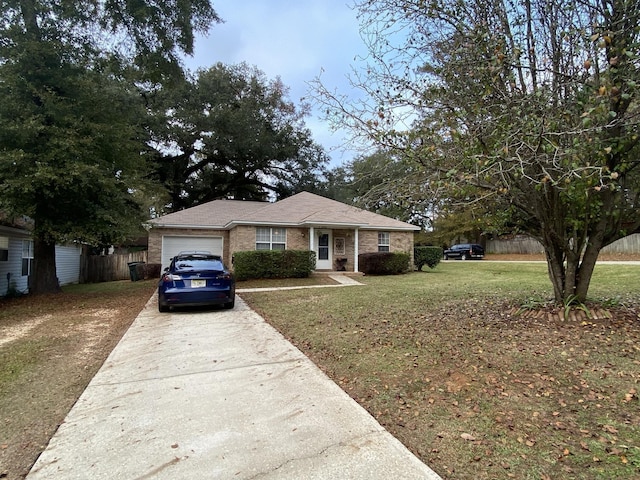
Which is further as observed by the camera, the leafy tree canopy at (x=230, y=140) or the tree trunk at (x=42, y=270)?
the leafy tree canopy at (x=230, y=140)

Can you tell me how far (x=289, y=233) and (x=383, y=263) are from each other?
4698mm

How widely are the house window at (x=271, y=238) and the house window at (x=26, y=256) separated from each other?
370 inches

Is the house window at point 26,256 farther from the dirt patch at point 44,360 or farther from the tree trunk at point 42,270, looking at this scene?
the dirt patch at point 44,360

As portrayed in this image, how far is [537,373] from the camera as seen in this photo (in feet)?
13.6

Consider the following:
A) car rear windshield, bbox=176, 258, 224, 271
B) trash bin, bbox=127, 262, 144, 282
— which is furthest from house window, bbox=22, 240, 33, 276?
car rear windshield, bbox=176, 258, 224, 271

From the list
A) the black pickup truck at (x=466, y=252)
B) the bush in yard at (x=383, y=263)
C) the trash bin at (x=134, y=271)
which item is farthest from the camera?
the black pickup truck at (x=466, y=252)

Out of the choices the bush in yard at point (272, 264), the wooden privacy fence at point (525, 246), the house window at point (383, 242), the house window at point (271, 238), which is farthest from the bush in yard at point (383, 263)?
the wooden privacy fence at point (525, 246)

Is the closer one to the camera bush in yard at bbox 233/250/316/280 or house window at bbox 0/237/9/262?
house window at bbox 0/237/9/262

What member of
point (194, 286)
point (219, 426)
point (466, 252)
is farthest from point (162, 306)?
point (466, 252)

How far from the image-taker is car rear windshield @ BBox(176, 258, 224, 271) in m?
8.75

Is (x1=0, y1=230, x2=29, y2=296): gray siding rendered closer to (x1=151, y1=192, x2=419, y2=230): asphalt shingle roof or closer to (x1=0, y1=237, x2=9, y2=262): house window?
(x1=0, y1=237, x2=9, y2=262): house window

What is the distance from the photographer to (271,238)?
17.7 m

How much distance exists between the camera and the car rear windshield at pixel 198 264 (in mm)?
8750

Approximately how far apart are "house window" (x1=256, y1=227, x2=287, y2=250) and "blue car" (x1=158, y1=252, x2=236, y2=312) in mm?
8544
